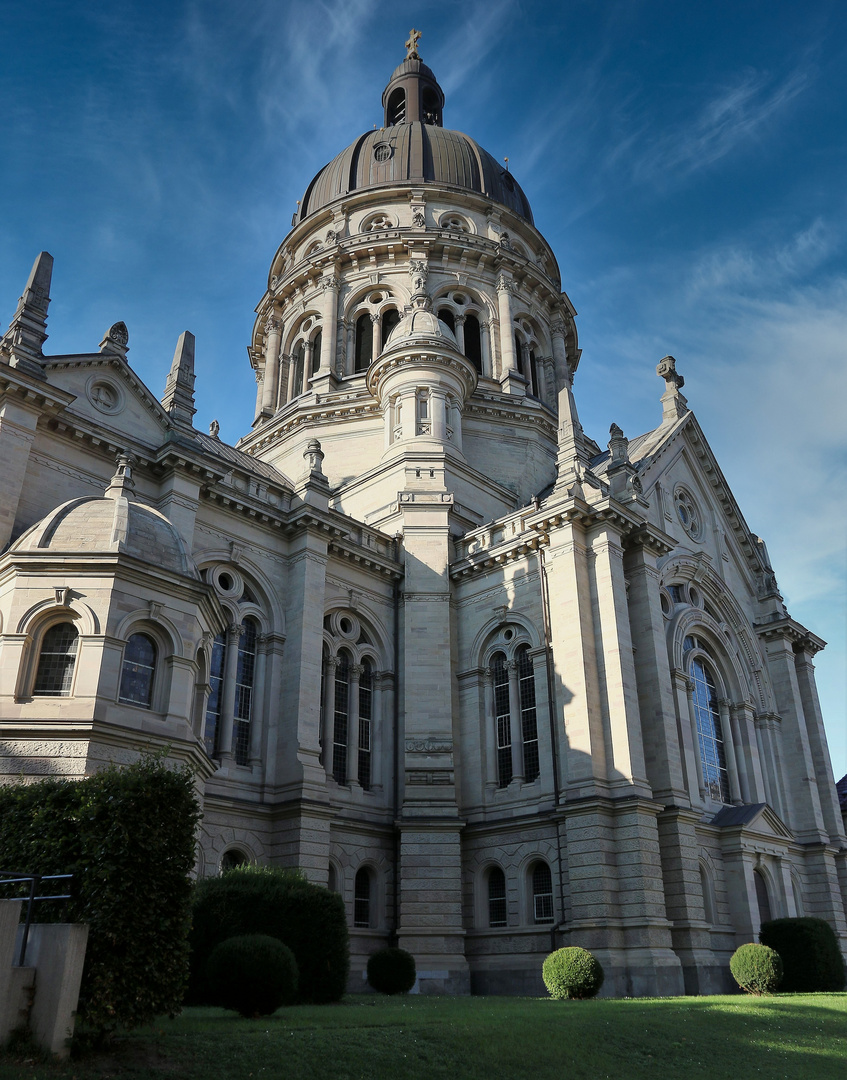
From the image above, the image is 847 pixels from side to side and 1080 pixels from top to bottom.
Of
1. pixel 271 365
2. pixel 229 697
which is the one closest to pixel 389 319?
Answer: pixel 271 365

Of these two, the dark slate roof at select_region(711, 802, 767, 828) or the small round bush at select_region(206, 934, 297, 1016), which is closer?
the small round bush at select_region(206, 934, 297, 1016)

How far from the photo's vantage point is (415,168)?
171 ft

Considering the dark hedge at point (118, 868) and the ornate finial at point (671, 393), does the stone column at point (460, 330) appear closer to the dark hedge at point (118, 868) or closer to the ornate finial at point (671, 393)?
the ornate finial at point (671, 393)

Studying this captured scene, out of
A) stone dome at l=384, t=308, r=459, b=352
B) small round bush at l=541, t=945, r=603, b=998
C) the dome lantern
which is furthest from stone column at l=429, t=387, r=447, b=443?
the dome lantern

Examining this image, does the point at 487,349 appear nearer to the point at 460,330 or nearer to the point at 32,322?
the point at 460,330

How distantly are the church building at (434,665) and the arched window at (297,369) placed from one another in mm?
8665

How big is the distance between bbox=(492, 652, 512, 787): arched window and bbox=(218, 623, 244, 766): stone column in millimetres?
8853

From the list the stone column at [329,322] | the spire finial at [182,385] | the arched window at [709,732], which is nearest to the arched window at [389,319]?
the stone column at [329,322]

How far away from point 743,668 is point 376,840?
17544 millimetres

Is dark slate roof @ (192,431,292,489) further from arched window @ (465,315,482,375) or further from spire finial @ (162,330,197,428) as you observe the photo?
arched window @ (465,315,482,375)

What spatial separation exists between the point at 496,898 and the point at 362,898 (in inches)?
164

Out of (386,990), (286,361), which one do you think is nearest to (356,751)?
(386,990)

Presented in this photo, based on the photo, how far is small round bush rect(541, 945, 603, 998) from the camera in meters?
20.5

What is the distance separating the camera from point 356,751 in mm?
29578
